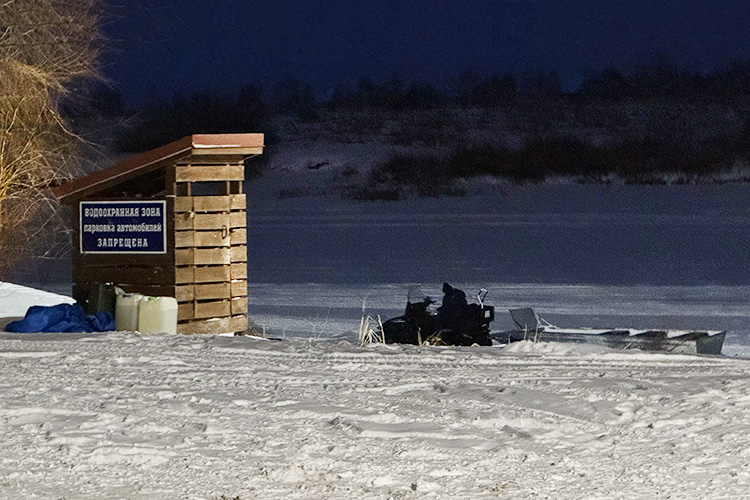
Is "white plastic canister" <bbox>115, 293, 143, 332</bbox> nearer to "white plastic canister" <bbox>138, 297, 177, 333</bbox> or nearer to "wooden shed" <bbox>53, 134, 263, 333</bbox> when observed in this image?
"white plastic canister" <bbox>138, 297, 177, 333</bbox>

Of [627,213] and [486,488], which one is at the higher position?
[627,213]

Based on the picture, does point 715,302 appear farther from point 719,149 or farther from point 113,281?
point 719,149

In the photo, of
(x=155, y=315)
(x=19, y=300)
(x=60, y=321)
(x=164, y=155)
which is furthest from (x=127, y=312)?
(x=19, y=300)

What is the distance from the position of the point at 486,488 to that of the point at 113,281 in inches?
291

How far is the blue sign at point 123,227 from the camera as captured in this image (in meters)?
11.7

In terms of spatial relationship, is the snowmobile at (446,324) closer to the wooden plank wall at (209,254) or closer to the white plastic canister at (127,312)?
the wooden plank wall at (209,254)

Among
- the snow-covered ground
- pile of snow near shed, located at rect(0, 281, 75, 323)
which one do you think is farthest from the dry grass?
the snow-covered ground

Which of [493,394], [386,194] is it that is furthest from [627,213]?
[493,394]

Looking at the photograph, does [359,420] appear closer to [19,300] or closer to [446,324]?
[446,324]

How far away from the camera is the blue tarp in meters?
10.6

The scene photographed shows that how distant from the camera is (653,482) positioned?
17.5ft

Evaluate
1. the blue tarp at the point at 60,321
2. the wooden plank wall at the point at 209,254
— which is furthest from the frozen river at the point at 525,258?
the blue tarp at the point at 60,321

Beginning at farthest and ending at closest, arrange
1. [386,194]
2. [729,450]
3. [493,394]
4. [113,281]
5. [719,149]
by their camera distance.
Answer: [719,149]
[386,194]
[113,281]
[493,394]
[729,450]

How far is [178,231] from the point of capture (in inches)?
458
